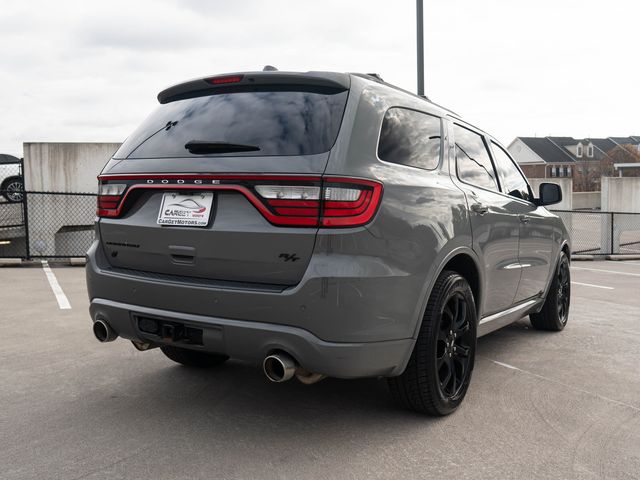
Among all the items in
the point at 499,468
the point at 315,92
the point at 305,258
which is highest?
the point at 315,92

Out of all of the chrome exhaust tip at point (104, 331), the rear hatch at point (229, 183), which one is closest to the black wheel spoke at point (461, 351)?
the rear hatch at point (229, 183)

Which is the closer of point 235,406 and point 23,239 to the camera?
point 235,406

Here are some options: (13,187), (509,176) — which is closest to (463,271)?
(509,176)

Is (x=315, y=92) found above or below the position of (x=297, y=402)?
above

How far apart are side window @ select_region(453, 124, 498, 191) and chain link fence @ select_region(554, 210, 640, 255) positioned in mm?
12280

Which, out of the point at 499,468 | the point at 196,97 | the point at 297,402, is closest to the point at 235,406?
the point at 297,402

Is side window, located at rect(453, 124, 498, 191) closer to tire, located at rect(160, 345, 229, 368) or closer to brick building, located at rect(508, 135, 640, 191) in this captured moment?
tire, located at rect(160, 345, 229, 368)

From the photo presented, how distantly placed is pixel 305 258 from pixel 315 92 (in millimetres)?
883

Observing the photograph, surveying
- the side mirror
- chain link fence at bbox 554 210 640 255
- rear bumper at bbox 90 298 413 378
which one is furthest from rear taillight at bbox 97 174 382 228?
chain link fence at bbox 554 210 640 255

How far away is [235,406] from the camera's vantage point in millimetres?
3723

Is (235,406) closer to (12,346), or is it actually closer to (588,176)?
(12,346)

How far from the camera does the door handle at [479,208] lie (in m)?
3.95

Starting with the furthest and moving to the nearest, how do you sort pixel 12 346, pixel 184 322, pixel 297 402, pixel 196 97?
1. pixel 12 346
2. pixel 297 402
3. pixel 196 97
4. pixel 184 322

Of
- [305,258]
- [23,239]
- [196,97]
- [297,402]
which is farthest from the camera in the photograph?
[23,239]
